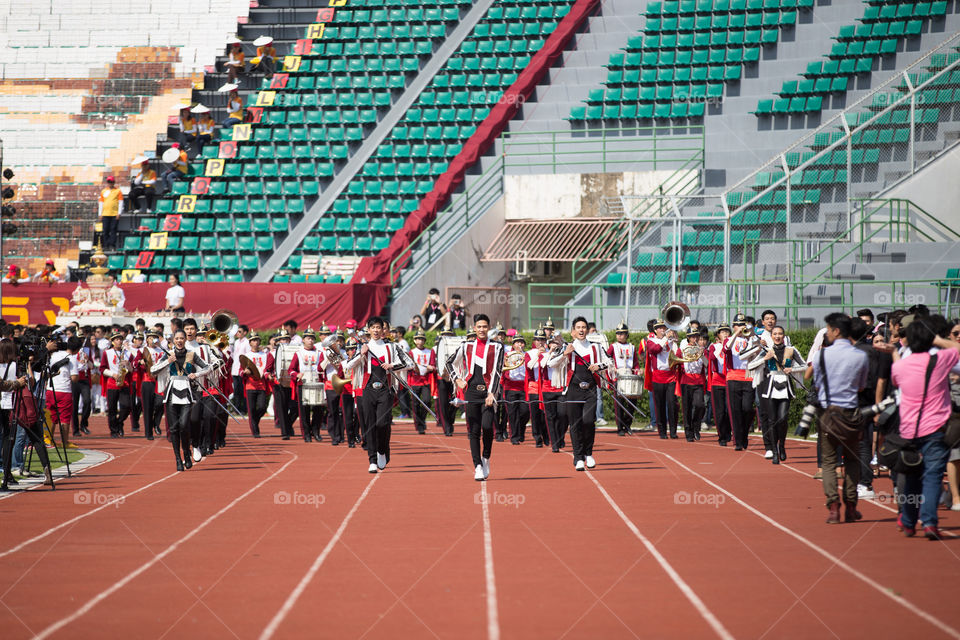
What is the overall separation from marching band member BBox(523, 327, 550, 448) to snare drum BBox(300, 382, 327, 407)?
3.54 metres

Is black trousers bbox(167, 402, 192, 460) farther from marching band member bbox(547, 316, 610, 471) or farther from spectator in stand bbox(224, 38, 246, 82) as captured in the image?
spectator in stand bbox(224, 38, 246, 82)

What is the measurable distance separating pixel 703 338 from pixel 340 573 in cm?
1342

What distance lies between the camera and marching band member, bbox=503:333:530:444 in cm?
2155

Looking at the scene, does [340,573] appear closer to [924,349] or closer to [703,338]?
[924,349]

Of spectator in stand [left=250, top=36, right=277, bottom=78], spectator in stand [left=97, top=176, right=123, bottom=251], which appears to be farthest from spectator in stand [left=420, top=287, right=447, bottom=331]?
spectator in stand [left=250, top=36, right=277, bottom=78]

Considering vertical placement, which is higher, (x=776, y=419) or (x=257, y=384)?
(x=257, y=384)

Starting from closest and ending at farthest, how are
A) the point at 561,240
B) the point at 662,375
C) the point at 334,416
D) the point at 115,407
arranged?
the point at 334,416 → the point at 662,375 → the point at 115,407 → the point at 561,240

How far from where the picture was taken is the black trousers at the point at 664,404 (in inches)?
856

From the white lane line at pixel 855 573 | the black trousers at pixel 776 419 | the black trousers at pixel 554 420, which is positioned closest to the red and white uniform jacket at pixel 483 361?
the white lane line at pixel 855 573

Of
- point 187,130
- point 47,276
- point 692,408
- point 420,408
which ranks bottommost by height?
point 420,408

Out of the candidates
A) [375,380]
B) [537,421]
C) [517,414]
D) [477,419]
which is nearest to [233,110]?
[517,414]

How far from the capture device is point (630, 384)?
22094mm

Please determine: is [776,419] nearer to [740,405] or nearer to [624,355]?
[740,405]

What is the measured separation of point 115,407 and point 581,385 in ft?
34.6
